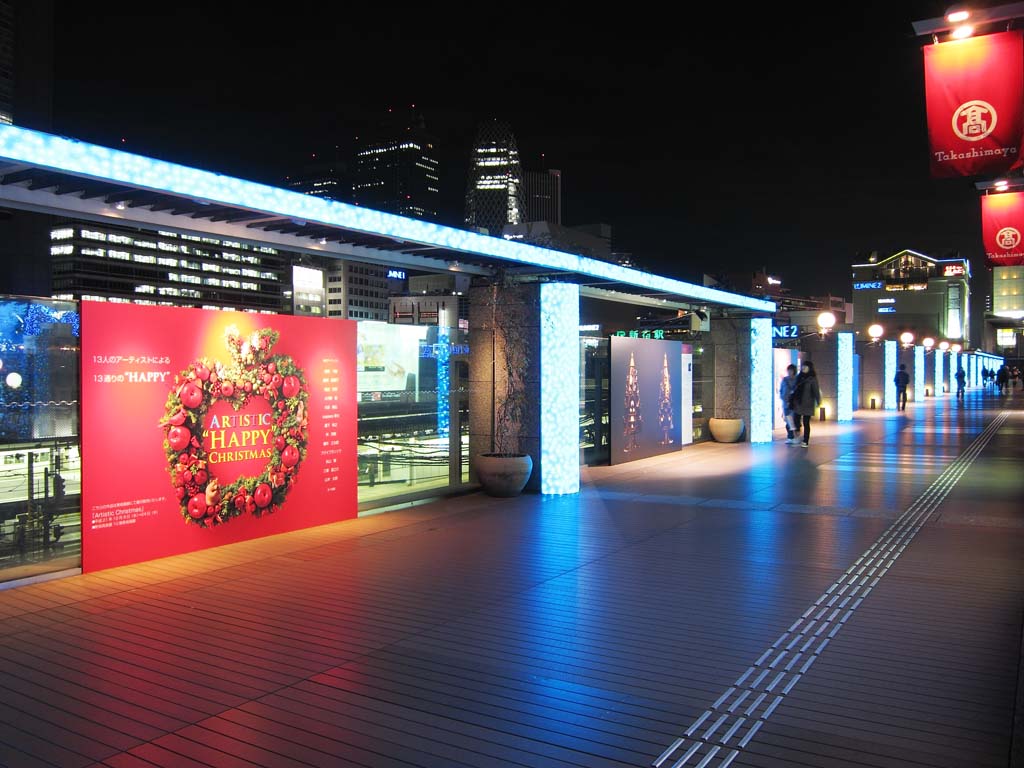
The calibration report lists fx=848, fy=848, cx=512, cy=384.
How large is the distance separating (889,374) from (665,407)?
2286 centimetres

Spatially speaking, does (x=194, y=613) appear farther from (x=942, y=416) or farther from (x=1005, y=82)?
(x=942, y=416)

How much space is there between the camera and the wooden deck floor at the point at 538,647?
3.97 m

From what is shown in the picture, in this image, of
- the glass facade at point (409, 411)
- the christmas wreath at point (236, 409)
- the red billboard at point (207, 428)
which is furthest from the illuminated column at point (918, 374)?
the christmas wreath at point (236, 409)

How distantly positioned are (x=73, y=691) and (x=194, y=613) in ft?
4.88

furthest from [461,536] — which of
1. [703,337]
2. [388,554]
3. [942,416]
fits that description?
[942,416]

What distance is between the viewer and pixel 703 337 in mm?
19766

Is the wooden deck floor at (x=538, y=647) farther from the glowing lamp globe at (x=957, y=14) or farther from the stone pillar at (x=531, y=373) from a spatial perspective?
the glowing lamp globe at (x=957, y=14)

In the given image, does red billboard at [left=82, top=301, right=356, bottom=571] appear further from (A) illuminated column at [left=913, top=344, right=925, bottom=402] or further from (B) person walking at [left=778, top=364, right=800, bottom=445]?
(A) illuminated column at [left=913, top=344, right=925, bottom=402]

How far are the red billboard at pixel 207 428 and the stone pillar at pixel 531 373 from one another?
93.8 inches

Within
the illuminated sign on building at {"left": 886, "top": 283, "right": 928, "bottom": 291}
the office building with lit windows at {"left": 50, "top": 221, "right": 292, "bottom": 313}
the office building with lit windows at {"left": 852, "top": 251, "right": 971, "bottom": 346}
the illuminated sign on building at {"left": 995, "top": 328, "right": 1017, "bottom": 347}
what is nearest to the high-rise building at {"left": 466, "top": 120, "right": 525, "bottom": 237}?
the office building with lit windows at {"left": 50, "top": 221, "right": 292, "bottom": 313}

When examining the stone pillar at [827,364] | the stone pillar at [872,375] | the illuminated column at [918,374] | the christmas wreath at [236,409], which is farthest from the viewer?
the illuminated column at [918,374]

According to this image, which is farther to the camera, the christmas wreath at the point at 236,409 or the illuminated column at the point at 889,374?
the illuminated column at the point at 889,374

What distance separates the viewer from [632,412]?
51.8 feet

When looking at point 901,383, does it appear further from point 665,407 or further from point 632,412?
point 632,412
